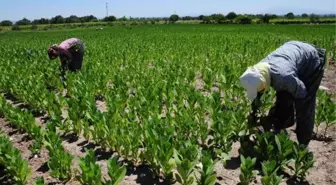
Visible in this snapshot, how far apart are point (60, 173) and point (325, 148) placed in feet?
11.0

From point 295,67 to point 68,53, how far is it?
19.4 ft

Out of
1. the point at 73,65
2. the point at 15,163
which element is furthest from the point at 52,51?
the point at 15,163

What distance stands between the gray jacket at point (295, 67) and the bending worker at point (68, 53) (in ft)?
18.3

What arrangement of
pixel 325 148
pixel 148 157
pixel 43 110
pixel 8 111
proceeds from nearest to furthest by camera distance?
pixel 148 157
pixel 325 148
pixel 8 111
pixel 43 110

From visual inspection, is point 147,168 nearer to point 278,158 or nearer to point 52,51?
point 278,158

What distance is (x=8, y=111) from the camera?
6031 millimetres

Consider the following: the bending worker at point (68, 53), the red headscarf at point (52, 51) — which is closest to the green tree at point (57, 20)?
the bending worker at point (68, 53)

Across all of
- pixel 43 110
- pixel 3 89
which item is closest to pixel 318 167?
pixel 43 110

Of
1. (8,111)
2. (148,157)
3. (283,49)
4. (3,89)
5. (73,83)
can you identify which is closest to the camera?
(283,49)

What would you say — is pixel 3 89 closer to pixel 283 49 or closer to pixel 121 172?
pixel 121 172

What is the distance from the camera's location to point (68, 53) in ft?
26.9

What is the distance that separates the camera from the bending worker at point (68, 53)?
791 centimetres

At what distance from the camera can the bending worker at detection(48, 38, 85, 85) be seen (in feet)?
26.0

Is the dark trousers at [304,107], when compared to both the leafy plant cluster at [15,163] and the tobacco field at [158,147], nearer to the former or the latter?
the tobacco field at [158,147]
